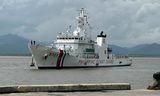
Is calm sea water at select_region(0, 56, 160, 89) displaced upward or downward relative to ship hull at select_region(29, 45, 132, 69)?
downward

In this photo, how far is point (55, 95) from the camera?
15.6 metres

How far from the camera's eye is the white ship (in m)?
77.3

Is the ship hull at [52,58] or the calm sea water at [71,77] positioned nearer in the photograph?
the calm sea water at [71,77]

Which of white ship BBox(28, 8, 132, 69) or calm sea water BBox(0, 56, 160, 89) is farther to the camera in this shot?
white ship BBox(28, 8, 132, 69)

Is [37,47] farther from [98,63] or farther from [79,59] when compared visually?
[98,63]

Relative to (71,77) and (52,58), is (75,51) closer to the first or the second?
(52,58)

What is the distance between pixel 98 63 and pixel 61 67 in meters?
12.1

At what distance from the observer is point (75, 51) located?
8244 cm

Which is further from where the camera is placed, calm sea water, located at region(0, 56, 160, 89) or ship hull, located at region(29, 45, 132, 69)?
ship hull, located at region(29, 45, 132, 69)

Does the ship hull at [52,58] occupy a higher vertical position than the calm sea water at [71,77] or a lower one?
higher

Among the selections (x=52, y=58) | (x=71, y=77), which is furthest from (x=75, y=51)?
(x=71, y=77)

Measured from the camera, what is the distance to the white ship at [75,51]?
3044 inches

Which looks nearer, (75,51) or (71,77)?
(71,77)

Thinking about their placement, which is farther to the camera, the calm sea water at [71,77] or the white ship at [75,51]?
the white ship at [75,51]
